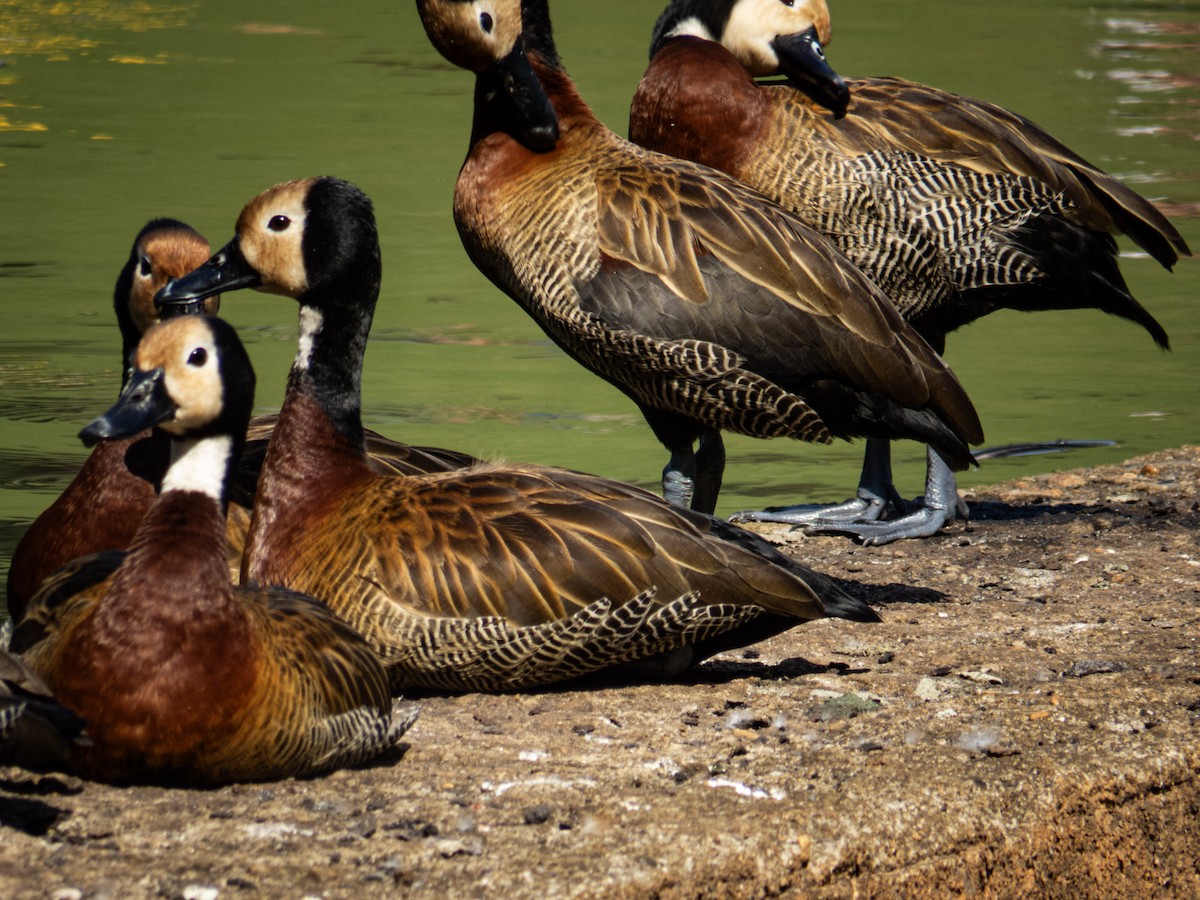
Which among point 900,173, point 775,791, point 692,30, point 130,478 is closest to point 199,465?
point 130,478

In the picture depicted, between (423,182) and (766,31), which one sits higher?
(766,31)

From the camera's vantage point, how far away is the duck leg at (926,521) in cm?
768

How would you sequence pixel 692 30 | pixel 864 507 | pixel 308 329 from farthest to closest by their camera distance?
pixel 864 507
pixel 692 30
pixel 308 329

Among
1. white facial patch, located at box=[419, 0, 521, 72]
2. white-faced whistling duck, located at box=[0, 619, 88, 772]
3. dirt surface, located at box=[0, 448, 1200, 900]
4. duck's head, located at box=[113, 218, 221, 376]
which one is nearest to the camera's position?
white-faced whistling duck, located at box=[0, 619, 88, 772]

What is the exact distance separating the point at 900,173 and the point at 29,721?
429cm

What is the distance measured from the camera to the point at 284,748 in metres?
4.51

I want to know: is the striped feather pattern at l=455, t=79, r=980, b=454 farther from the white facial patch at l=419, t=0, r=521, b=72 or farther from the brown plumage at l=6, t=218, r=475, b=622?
Answer: the brown plumage at l=6, t=218, r=475, b=622

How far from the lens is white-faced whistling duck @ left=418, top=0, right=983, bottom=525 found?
6523mm

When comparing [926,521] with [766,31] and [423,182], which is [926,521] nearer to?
[766,31]

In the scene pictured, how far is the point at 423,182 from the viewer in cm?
1418

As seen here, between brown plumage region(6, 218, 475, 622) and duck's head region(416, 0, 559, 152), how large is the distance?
1.20 metres

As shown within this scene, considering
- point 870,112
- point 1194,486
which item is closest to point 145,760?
point 870,112

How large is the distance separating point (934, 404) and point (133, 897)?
375 cm

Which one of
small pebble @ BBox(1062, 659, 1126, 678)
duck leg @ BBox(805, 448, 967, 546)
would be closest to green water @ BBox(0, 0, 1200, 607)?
duck leg @ BBox(805, 448, 967, 546)
